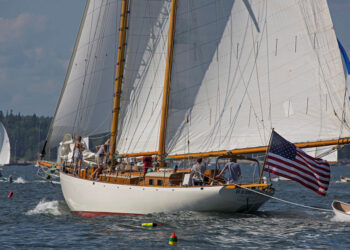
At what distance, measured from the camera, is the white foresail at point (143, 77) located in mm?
33906

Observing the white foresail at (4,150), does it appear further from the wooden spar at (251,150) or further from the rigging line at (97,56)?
the wooden spar at (251,150)

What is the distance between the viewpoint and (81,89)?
115 ft

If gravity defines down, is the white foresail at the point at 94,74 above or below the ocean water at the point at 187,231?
above

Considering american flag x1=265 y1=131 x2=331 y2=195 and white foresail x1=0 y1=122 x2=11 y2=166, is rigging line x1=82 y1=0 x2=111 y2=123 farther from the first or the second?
white foresail x1=0 y1=122 x2=11 y2=166

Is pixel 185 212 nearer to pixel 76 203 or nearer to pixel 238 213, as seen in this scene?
pixel 238 213

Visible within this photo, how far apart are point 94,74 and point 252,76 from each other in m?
8.91

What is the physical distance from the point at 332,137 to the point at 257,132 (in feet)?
11.6

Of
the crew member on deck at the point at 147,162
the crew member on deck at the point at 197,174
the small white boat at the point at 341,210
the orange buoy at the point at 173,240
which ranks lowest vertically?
the orange buoy at the point at 173,240

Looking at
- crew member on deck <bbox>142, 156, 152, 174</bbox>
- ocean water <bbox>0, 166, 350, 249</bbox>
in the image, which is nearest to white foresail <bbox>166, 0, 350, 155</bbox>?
crew member on deck <bbox>142, 156, 152, 174</bbox>

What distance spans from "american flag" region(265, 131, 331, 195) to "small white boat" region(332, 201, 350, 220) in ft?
4.86

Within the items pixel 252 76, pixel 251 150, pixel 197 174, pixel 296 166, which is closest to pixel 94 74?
pixel 252 76

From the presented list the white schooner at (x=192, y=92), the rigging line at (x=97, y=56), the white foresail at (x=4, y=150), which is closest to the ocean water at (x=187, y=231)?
the white schooner at (x=192, y=92)

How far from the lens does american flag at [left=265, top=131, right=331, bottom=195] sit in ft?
87.1

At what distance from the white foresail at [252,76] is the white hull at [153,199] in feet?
11.1
